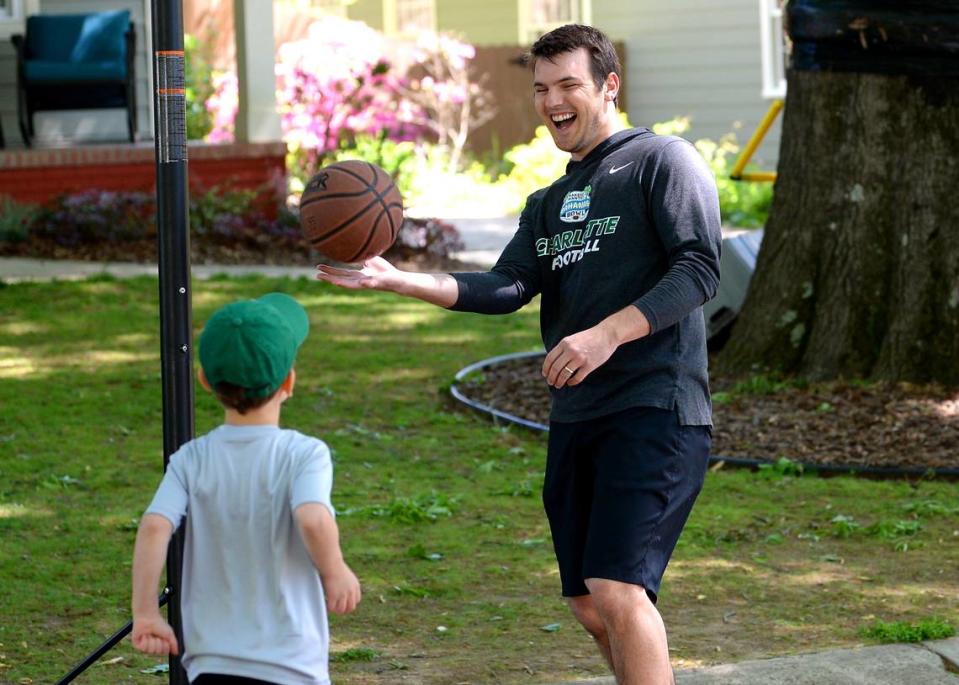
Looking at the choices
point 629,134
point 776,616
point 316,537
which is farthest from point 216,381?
point 776,616

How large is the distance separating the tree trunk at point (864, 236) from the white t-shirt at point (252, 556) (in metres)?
5.52

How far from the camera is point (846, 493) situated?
692 centimetres

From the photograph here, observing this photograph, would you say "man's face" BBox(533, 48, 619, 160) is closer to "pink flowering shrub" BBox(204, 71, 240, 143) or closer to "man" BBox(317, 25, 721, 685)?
"man" BBox(317, 25, 721, 685)

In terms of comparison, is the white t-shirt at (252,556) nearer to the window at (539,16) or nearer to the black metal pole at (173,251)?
the black metal pole at (173,251)

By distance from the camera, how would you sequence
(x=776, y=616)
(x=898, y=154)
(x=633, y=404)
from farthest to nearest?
(x=898, y=154) < (x=776, y=616) < (x=633, y=404)

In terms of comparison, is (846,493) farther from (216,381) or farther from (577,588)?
(216,381)

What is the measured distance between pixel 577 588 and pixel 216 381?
130 centimetres

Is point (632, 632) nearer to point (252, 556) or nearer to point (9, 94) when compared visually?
point (252, 556)

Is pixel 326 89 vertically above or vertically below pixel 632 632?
above

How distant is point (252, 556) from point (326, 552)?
0.56 ft

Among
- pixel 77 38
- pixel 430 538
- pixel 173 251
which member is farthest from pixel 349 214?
pixel 77 38

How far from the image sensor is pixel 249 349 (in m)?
3.04

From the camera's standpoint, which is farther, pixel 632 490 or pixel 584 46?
pixel 584 46

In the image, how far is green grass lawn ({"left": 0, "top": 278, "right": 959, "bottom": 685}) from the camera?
506cm
